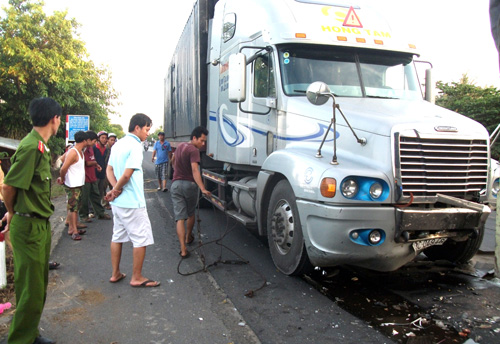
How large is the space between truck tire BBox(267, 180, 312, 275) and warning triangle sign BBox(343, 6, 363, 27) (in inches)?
91.0

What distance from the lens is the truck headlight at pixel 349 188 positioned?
3814 mm

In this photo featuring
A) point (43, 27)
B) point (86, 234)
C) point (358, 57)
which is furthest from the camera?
point (43, 27)

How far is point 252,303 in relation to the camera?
13.5ft

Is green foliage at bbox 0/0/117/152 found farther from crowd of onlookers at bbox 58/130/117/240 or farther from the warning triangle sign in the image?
the warning triangle sign

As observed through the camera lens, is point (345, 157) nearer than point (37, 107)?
No

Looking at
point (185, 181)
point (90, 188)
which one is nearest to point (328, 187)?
point (185, 181)

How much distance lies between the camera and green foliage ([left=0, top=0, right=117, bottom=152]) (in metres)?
15.7

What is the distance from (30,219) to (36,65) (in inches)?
590

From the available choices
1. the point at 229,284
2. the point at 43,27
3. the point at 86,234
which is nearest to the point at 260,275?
the point at 229,284

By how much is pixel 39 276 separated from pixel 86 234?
412 centimetres

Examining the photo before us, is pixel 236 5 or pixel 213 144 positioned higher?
pixel 236 5

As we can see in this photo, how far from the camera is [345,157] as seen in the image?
4332 mm

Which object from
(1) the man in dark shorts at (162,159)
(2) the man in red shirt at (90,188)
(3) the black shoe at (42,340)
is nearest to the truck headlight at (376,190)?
(3) the black shoe at (42,340)

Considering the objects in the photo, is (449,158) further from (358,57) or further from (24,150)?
(24,150)
